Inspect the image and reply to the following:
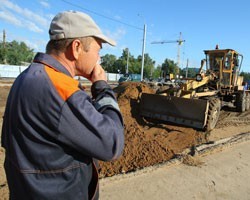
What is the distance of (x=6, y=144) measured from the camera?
140 cm

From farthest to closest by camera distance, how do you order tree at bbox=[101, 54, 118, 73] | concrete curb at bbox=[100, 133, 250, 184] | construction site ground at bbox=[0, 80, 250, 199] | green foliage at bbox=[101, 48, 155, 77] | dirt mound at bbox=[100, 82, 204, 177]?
tree at bbox=[101, 54, 118, 73], green foliage at bbox=[101, 48, 155, 77], dirt mound at bbox=[100, 82, 204, 177], concrete curb at bbox=[100, 133, 250, 184], construction site ground at bbox=[0, 80, 250, 199]

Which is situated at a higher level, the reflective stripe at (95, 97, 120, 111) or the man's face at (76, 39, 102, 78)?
the man's face at (76, 39, 102, 78)

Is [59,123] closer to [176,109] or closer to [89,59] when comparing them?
[89,59]

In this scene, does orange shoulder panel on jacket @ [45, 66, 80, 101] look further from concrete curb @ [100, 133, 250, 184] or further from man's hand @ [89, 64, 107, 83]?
concrete curb @ [100, 133, 250, 184]

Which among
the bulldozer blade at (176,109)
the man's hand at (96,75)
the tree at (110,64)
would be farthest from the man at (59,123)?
the tree at (110,64)

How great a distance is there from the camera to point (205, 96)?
36.3ft

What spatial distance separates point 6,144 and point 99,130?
0.49 metres

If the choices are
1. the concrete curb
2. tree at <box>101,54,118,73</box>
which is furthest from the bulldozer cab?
tree at <box>101,54,118,73</box>

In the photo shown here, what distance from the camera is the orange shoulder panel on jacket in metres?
1.25

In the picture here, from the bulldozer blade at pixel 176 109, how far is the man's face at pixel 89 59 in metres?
7.63

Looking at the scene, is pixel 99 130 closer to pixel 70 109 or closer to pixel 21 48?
pixel 70 109

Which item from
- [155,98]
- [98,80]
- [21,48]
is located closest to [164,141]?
[155,98]

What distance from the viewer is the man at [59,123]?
4.10 ft

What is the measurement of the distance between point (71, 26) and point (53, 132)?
1.68 ft
